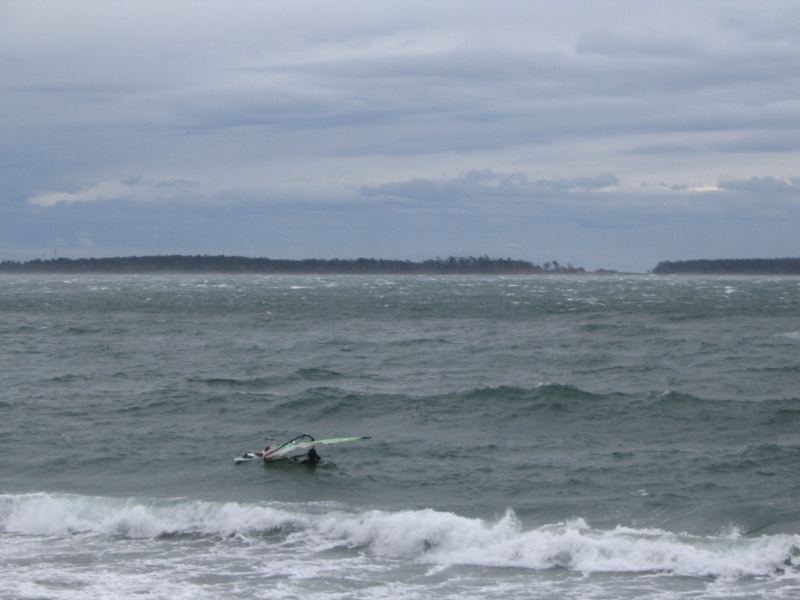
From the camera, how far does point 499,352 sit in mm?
60469

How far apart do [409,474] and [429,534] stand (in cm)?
615

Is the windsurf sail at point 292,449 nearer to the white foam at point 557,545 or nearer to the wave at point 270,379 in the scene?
the white foam at point 557,545

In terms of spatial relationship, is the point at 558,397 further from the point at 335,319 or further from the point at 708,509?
the point at 335,319

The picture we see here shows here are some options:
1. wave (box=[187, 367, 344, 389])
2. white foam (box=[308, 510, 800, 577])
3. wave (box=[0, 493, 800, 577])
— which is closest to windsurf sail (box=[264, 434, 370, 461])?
wave (box=[0, 493, 800, 577])

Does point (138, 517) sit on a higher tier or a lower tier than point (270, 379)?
lower

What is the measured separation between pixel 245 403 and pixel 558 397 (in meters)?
11.7

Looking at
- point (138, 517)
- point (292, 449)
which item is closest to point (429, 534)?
point (138, 517)

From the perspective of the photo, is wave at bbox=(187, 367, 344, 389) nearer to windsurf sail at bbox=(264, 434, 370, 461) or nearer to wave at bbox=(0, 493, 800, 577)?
windsurf sail at bbox=(264, 434, 370, 461)

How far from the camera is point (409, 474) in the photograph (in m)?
31.5

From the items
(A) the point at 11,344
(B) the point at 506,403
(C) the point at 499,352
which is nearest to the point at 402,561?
(B) the point at 506,403

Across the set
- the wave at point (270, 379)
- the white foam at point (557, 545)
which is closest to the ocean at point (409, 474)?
the white foam at point (557, 545)

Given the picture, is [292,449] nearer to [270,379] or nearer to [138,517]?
[138,517]

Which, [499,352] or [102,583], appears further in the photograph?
[499,352]

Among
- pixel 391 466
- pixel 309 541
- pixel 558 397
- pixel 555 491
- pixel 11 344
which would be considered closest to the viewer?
pixel 309 541
